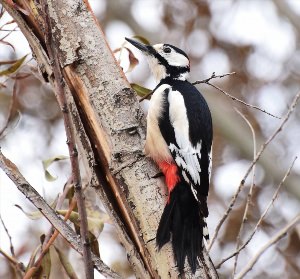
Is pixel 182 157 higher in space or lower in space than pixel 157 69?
lower

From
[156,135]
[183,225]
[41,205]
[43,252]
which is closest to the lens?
[41,205]

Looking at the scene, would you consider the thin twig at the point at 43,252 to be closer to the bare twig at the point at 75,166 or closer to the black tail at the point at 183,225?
the black tail at the point at 183,225

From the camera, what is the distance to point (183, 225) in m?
2.78

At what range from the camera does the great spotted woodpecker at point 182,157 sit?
262 centimetres

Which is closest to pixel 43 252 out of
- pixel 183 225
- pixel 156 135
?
pixel 183 225

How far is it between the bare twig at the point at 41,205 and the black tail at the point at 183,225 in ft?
1.09

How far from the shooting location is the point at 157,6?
22.4ft

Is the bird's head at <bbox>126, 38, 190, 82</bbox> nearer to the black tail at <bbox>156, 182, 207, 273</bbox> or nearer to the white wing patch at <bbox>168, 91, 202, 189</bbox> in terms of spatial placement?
the white wing patch at <bbox>168, 91, 202, 189</bbox>

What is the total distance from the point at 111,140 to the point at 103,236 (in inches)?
128

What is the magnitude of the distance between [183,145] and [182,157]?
0.07 meters

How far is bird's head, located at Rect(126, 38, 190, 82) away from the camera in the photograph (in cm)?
376

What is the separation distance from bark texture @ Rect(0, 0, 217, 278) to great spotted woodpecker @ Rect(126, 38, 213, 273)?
Answer: 0.19 ft

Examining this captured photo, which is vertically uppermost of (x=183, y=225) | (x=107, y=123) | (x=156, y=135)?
(x=156, y=135)

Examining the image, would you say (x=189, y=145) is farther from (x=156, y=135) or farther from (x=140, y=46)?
(x=140, y=46)
